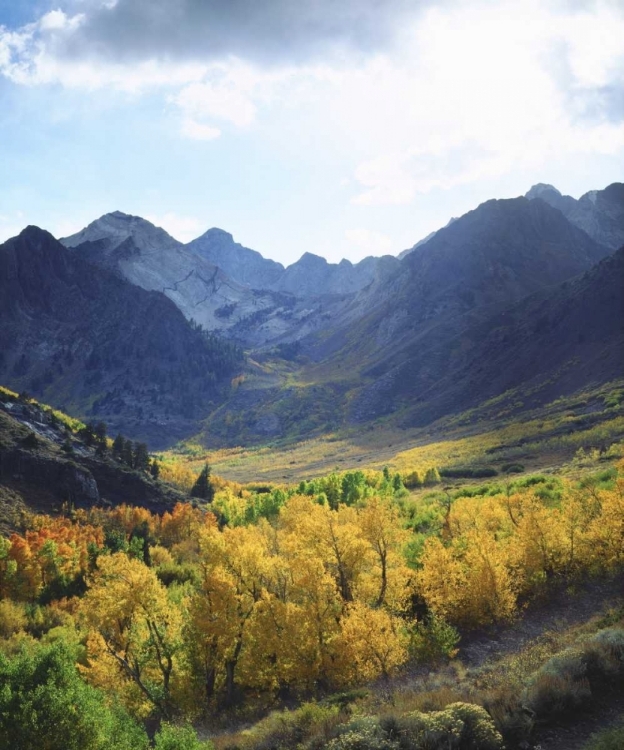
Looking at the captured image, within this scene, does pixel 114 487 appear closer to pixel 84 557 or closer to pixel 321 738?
pixel 84 557

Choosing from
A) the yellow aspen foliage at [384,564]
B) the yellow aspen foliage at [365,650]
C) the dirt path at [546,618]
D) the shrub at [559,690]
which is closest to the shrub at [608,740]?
the shrub at [559,690]

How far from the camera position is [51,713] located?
875 inches

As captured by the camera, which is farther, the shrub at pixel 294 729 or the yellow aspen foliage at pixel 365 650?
the yellow aspen foliage at pixel 365 650

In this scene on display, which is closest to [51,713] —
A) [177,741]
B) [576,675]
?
[177,741]

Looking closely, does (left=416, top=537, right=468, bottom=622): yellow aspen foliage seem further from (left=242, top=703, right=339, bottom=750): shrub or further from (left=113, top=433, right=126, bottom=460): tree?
(left=113, top=433, right=126, bottom=460): tree

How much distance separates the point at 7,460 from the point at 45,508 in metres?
10.8

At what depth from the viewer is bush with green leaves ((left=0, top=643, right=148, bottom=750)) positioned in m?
21.9

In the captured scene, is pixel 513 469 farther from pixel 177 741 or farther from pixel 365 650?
pixel 177 741

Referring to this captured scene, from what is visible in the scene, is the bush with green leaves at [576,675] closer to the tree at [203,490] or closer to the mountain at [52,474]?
the mountain at [52,474]

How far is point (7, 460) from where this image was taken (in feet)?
282

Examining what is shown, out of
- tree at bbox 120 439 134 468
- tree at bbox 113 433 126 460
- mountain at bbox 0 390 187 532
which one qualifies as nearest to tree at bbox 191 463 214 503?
mountain at bbox 0 390 187 532

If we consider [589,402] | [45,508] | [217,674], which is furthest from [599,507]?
[589,402]

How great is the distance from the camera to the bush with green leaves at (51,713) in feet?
71.7

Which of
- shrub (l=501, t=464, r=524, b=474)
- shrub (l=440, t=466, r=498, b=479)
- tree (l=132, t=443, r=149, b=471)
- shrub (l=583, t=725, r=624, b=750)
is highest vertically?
tree (l=132, t=443, r=149, b=471)
